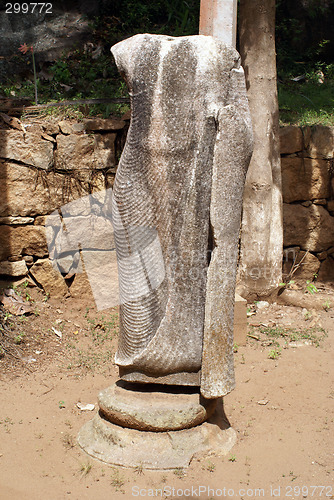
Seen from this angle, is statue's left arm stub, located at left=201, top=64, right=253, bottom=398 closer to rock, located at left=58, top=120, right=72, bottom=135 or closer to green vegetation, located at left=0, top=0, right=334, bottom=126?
rock, located at left=58, top=120, right=72, bottom=135

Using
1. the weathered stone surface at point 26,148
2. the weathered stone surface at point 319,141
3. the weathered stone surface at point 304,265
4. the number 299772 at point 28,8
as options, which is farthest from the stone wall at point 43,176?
the number 299772 at point 28,8

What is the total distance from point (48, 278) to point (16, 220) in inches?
28.2

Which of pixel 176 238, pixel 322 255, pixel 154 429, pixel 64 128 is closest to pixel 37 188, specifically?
pixel 64 128

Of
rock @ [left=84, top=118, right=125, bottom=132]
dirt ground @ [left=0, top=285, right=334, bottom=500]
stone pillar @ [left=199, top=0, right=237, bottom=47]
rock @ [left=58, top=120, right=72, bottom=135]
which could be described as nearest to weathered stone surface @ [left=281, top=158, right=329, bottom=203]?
dirt ground @ [left=0, top=285, right=334, bottom=500]

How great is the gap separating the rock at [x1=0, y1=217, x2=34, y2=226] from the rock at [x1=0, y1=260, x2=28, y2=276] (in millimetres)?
412

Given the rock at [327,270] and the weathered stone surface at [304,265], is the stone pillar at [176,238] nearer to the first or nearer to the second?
the weathered stone surface at [304,265]

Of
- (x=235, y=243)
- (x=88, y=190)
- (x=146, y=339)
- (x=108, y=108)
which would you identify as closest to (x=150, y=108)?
(x=235, y=243)

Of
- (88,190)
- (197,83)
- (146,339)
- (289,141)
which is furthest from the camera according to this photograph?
(289,141)

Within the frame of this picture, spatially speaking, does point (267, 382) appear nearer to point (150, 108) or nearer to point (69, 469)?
point (69, 469)

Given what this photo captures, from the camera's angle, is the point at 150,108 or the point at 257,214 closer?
the point at 150,108

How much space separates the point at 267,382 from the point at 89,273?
7.86 feet

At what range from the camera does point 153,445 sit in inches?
124

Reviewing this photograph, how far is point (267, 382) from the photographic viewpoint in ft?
14.6

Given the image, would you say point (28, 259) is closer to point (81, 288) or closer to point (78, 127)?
point (81, 288)
